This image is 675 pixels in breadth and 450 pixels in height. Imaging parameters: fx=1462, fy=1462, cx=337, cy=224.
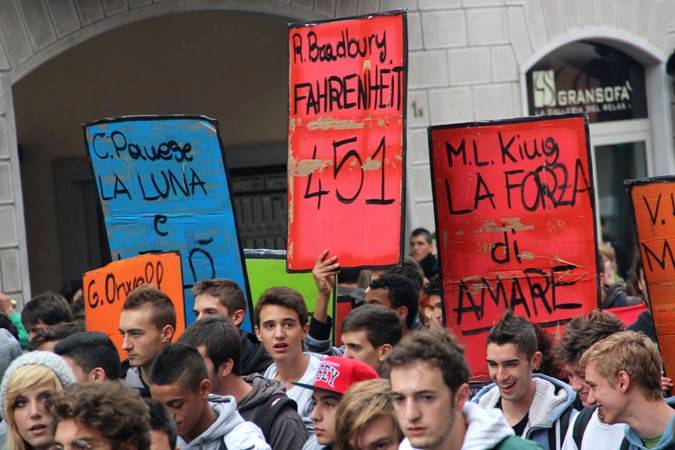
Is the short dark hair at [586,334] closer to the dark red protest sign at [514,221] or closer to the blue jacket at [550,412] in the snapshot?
the blue jacket at [550,412]

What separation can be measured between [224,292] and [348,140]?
41.0 inches

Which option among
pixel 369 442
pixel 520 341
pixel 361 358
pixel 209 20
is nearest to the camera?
pixel 369 442

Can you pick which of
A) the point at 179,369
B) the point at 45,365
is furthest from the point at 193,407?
the point at 45,365

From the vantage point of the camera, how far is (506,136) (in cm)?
762

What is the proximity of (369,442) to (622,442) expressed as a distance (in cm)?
117

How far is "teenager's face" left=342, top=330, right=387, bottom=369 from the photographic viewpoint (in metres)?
6.81

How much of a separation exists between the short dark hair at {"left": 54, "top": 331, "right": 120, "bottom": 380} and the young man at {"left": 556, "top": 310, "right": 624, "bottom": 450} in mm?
1953

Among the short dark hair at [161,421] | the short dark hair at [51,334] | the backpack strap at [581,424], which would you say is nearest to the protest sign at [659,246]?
the backpack strap at [581,424]

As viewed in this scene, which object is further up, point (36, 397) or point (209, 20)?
point (209, 20)

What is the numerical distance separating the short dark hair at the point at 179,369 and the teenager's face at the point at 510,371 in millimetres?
1375

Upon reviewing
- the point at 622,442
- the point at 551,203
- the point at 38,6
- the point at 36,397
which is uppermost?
the point at 38,6

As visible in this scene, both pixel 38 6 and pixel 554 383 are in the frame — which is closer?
pixel 554 383

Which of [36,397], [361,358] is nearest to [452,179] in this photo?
[361,358]

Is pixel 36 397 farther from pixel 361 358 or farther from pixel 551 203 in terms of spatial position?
pixel 551 203
